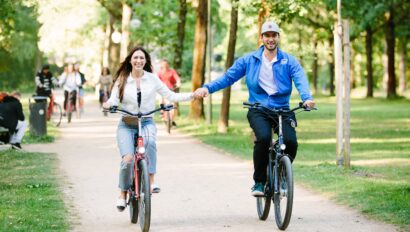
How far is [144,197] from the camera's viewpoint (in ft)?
29.5

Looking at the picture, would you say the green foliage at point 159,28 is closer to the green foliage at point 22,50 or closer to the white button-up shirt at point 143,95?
the green foliage at point 22,50

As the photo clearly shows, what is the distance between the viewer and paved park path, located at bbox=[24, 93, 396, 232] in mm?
9648

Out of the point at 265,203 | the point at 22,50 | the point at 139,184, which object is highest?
the point at 22,50

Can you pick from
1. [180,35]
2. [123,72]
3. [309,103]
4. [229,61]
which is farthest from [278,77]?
[180,35]

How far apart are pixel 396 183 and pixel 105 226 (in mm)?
5092

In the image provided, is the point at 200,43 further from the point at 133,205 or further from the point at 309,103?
the point at 309,103

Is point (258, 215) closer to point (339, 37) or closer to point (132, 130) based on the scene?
point (132, 130)

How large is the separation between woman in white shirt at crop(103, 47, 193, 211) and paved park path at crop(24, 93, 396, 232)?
0.66m

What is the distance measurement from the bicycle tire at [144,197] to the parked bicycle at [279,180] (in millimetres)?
1221

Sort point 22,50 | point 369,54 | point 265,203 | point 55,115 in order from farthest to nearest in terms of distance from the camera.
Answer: point 22,50, point 369,54, point 55,115, point 265,203

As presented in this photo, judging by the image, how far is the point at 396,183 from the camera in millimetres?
13211

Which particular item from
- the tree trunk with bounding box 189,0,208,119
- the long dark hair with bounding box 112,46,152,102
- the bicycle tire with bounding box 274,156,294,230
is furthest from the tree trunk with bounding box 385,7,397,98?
the bicycle tire with bounding box 274,156,294,230

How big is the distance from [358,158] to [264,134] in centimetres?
950

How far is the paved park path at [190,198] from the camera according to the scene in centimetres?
965
